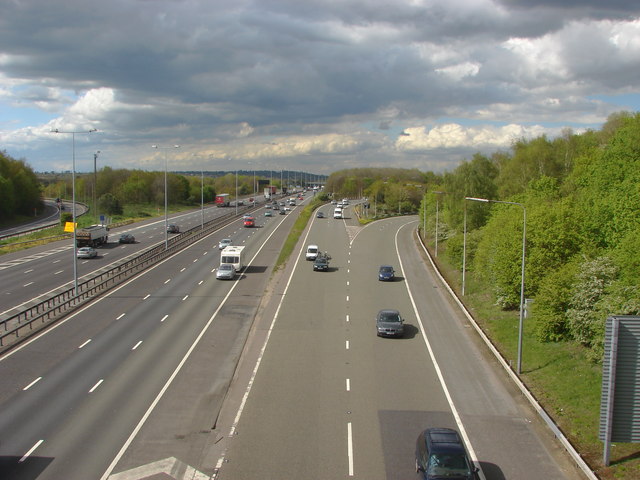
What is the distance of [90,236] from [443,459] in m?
58.6

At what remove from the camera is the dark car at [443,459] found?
1579 cm

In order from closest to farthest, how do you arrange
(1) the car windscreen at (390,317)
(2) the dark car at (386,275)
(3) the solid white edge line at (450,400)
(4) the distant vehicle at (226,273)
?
(3) the solid white edge line at (450,400)
(1) the car windscreen at (390,317)
(4) the distant vehicle at (226,273)
(2) the dark car at (386,275)

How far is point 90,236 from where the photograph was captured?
217 feet

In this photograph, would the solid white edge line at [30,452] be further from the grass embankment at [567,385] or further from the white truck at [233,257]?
the white truck at [233,257]

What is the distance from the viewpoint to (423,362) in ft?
94.1

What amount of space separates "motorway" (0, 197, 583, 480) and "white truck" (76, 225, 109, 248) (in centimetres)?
2517

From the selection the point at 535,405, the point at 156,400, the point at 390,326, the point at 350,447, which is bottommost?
the point at 156,400

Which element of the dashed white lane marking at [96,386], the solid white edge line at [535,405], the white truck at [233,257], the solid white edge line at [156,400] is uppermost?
the white truck at [233,257]

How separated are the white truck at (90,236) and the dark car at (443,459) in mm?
55907

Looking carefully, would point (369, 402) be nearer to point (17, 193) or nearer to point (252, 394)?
point (252, 394)

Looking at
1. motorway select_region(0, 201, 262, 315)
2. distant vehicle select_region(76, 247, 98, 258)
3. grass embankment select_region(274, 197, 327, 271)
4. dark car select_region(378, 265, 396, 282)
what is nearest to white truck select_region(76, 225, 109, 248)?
motorway select_region(0, 201, 262, 315)

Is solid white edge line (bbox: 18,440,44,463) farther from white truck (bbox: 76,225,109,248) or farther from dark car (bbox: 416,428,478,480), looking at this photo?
white truck (bbox: 76,225,109,248)

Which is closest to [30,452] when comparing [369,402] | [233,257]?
[369,402]

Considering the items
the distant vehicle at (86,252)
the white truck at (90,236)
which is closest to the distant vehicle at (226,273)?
the distant vehicle at (86,252)
